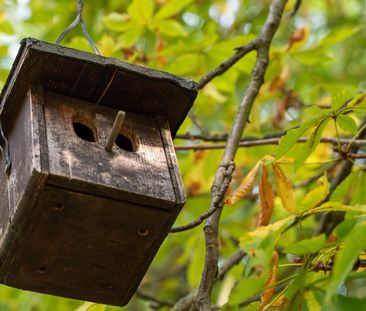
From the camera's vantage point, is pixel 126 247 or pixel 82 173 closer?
pixel 82 173

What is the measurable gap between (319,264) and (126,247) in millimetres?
506

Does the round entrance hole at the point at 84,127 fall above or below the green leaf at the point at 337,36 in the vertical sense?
below

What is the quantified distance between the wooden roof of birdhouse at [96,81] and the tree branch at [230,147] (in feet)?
0.66

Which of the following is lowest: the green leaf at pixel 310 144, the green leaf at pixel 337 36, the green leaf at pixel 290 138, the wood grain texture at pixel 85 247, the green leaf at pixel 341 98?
the wood grain texture at pixel 85 247

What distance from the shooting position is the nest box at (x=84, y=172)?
7.16 feet

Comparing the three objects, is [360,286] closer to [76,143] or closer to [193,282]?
[193,282]

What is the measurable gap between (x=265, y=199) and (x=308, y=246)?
2.58ft

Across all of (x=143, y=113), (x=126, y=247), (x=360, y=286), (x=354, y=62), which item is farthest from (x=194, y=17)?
(x=126, y=247)

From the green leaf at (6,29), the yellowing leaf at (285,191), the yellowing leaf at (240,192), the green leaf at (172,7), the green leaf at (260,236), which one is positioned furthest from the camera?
the green leaf at (6,29)

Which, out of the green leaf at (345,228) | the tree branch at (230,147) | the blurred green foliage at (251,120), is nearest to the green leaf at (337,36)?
the blurred green foliage at (251,120)

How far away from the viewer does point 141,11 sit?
345 centimetres

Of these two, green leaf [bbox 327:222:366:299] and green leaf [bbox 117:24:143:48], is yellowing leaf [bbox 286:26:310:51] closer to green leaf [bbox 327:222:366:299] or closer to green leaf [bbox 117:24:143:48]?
green leaf [bbox 117:24:143:48]

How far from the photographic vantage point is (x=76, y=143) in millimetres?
2283

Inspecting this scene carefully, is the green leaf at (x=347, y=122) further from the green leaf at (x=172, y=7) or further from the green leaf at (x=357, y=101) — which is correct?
the green leaf at (x=172, y=7)
